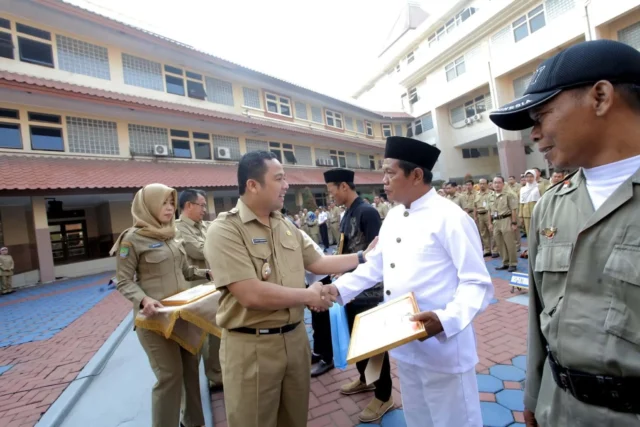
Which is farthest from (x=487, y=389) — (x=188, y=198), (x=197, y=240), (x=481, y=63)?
(x=481, y=63)

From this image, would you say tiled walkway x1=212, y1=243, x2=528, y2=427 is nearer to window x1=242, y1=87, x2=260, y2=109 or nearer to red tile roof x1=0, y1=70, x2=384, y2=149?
red tile roof x1=0, y1=70, x2=384, y2=149

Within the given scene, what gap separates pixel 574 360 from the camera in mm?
991

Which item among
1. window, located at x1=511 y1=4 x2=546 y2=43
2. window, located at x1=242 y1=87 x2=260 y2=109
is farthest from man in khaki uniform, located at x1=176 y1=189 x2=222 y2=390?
window, located at x1=511 y1=4 x2=546 y2=43

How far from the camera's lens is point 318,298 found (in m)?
1.86

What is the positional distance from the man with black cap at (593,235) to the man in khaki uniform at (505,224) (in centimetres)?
654

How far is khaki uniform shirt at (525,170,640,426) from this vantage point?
901 mm

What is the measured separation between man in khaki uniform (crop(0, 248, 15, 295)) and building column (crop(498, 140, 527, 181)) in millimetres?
23811

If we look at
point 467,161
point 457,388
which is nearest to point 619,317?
point 457,388

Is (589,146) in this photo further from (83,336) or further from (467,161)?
(467,161)

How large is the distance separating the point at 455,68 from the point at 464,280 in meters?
24.5

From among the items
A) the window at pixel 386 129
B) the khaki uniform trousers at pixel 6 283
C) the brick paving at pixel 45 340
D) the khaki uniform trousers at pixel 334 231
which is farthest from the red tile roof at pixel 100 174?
the window at pixel 386 129

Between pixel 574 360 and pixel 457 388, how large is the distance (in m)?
0.82

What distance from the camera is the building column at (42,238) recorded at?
10.7m

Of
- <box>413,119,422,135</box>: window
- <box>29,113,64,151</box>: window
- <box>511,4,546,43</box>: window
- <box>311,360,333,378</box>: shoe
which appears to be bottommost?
<box>311,360,333,378</box>: shoe
